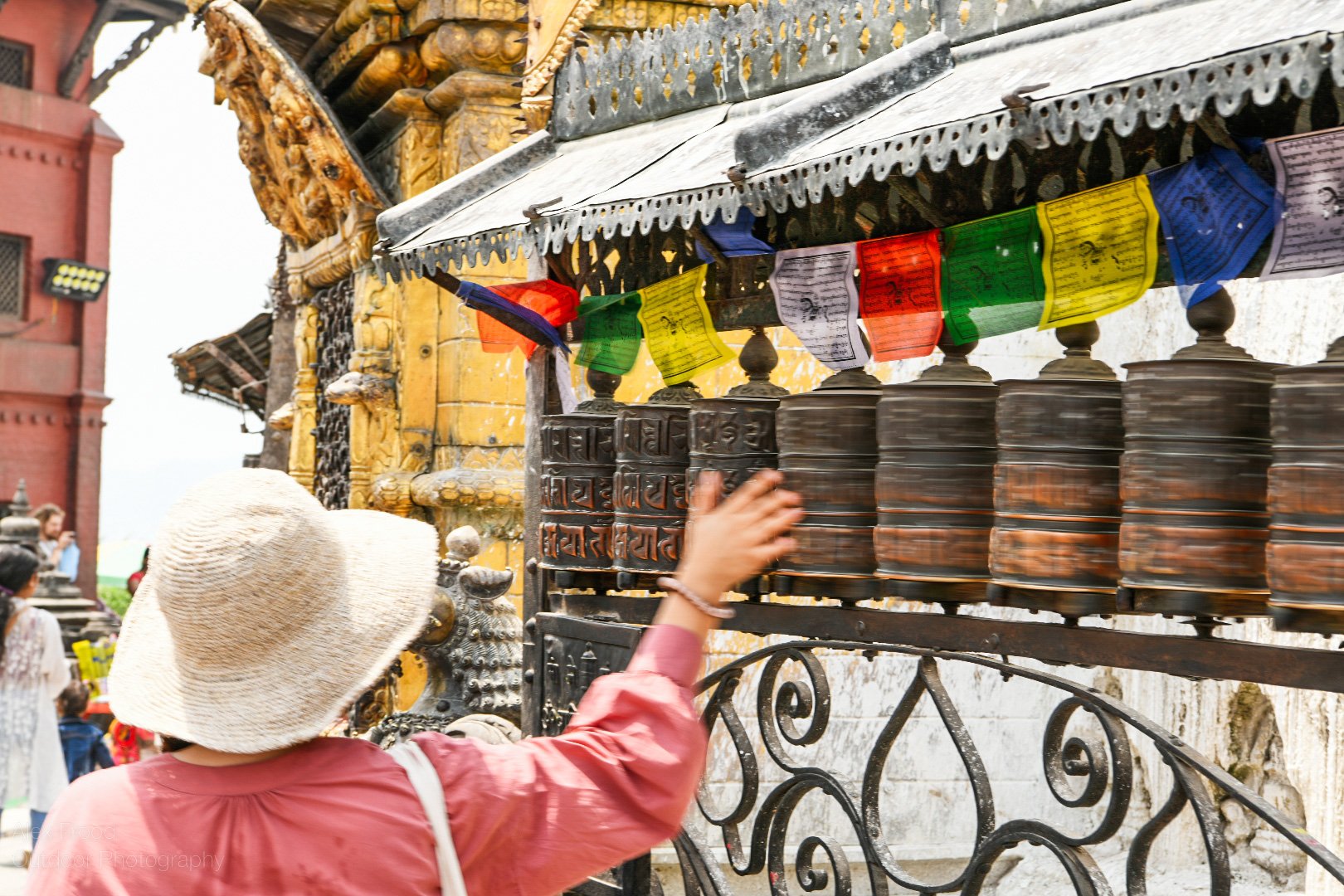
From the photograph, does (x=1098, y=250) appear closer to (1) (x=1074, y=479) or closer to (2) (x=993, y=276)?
(2) (x=993, y=276)

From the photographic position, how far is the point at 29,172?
19.4 meters

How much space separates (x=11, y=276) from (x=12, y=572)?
1495 centimetres

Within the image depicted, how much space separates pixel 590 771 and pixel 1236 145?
66.0 inches

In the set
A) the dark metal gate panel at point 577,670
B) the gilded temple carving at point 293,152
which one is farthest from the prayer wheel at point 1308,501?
the gilded temple carving at point 293,152

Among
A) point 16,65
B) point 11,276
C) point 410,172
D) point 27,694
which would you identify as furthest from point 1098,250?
point 16,65

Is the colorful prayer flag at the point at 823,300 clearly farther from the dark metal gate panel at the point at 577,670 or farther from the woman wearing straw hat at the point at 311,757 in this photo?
the woman wearing straw hat at the point at 311,757

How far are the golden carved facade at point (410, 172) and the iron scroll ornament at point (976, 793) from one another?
9.48ft

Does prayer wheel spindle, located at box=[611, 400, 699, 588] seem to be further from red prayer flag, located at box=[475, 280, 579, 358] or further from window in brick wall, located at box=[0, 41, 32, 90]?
window in brick wall, located at box=[0, 41, 32, 90]

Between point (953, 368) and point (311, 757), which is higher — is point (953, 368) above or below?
above

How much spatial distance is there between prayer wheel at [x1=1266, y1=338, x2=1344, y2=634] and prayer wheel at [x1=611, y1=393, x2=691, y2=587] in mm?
1425

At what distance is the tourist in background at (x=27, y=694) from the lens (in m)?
6.10

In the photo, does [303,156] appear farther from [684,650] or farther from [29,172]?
[29,172]

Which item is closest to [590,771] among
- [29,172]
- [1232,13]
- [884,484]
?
[884,484]

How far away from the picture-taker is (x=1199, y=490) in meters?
2.33
